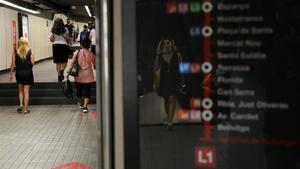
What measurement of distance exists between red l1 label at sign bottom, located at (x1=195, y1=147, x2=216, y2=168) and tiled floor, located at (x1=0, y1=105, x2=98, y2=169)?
11.7 feet

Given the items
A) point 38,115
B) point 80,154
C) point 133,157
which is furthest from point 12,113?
point 133,157

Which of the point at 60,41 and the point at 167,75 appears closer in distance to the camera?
the point at 167,75

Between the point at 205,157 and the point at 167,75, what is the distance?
1.24 ft

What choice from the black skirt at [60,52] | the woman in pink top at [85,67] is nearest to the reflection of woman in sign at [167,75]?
the woman in pink top at [85,67]

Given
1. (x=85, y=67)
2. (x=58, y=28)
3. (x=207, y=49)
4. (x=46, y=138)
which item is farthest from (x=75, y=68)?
(x=207, y=49)

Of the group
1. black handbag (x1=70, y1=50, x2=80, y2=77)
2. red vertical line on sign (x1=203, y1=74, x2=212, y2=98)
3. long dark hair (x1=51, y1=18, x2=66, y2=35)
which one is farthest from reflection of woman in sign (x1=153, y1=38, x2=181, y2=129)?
long dark hair (x1=51, y1=18, x2=66, y2=35)

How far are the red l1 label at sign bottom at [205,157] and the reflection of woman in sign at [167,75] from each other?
0.53ft

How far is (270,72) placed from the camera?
1718 millimetres

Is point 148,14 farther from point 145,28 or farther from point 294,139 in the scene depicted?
point 294,139

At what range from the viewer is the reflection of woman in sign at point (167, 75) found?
176 cm

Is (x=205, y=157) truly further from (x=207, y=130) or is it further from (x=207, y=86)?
(x=207, y=86)

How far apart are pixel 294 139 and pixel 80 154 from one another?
14.4ft

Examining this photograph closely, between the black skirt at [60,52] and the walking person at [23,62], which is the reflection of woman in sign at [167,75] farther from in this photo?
the black skirt at [60,52]

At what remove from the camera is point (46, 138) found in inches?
267
